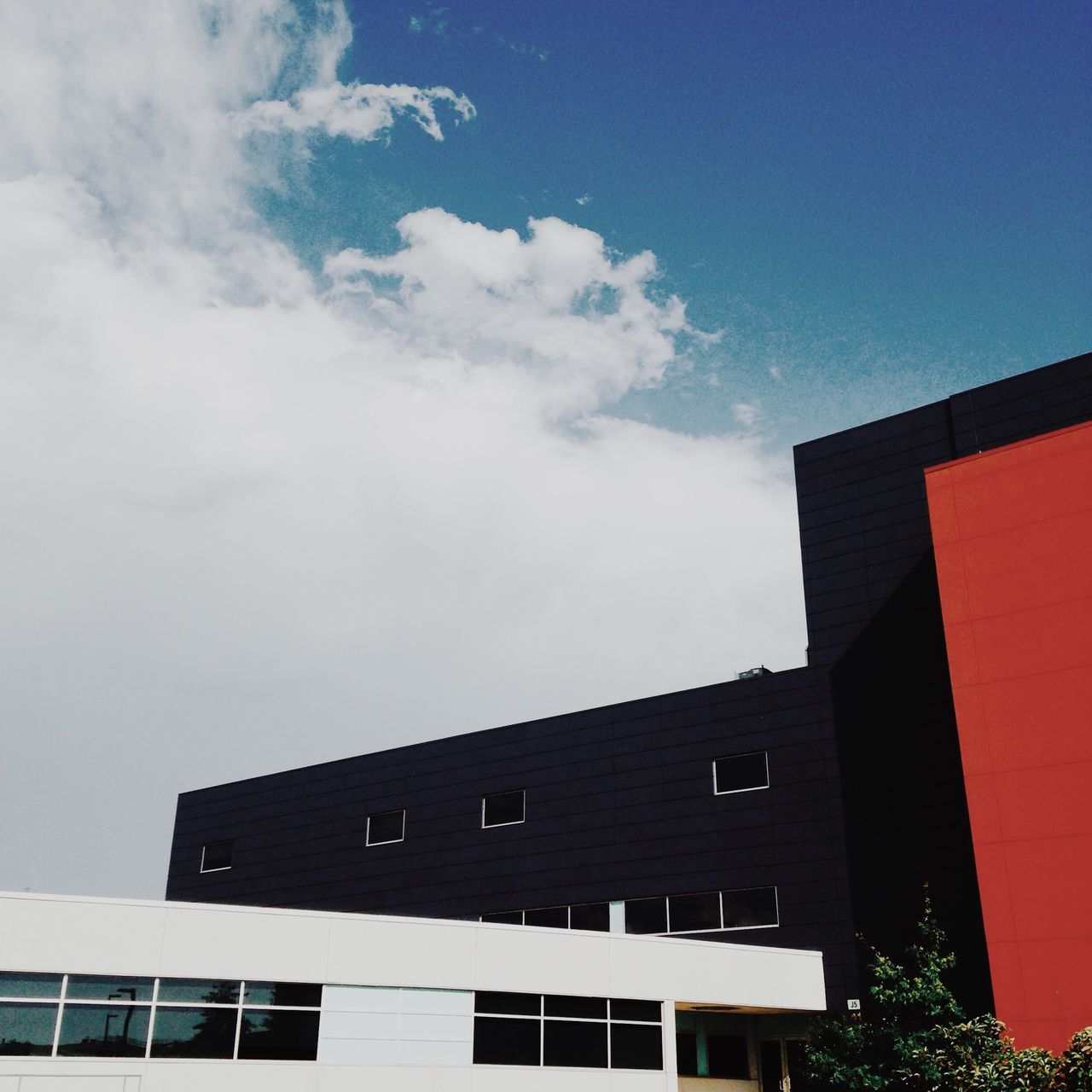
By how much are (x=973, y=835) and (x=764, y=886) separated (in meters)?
7.98

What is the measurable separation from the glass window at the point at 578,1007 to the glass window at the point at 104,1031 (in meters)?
8.72

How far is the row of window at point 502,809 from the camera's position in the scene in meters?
35.4

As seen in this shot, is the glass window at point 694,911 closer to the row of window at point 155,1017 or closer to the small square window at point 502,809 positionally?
the small square window at point 502,809

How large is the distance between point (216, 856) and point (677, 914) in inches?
913

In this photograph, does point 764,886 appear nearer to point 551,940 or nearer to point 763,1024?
point 763,1024

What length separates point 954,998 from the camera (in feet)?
93.9

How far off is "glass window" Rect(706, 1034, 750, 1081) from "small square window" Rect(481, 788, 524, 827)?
10.6 metres

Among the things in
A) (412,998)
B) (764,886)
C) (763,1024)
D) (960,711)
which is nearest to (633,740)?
(764,886)

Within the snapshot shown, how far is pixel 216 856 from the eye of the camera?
50281 millimetres

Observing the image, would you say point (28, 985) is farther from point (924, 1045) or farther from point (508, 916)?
point (508, 916)

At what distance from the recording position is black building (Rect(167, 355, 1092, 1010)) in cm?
3144

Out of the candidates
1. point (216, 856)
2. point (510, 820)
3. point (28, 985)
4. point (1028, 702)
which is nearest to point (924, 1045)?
point (1028, 702)

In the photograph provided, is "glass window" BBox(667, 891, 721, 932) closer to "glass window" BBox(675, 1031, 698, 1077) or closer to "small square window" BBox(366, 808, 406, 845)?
"glass window" BBox(675, 1031, 698, 1077)

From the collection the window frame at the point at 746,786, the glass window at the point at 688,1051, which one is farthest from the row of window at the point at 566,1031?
the window frame at the point at 746,786
